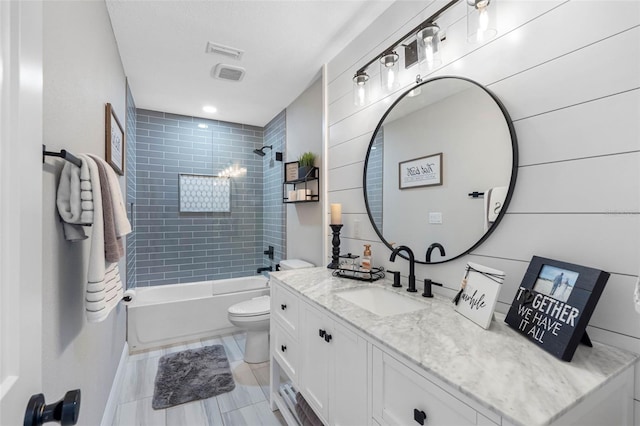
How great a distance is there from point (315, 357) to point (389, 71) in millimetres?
1569

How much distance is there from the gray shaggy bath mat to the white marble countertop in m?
1.59

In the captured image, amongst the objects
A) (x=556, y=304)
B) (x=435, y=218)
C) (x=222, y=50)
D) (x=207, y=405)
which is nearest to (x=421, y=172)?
(x=435, y=218)

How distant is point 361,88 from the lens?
1915 millimetres

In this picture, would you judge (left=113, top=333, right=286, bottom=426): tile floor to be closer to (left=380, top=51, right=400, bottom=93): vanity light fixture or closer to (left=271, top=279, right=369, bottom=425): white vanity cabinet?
(left=271, top=279, right=369, bottom=425): white vanity cabinet

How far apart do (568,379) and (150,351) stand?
3232 millimetres

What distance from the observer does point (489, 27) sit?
1203 millimetres

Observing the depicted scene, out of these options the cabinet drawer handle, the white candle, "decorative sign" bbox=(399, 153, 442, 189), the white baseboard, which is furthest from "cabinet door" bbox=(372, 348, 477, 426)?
the white baseboard

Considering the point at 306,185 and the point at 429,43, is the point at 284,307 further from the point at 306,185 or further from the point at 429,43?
the point at 429,43

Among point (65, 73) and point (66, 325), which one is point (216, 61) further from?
point (66, 325)

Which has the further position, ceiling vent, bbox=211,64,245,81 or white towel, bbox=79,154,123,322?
ceiling vent, bbox=211,64,245,81

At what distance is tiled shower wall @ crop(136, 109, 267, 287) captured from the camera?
Result: 3545 mm

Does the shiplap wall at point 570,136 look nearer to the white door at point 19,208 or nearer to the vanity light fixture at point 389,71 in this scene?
the vanity light fixture at point 389,71

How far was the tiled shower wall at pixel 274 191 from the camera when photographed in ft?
11.7

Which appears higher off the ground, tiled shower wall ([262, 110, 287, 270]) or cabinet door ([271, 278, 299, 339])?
tiled shower wall ([262, 110, 287, 270])
